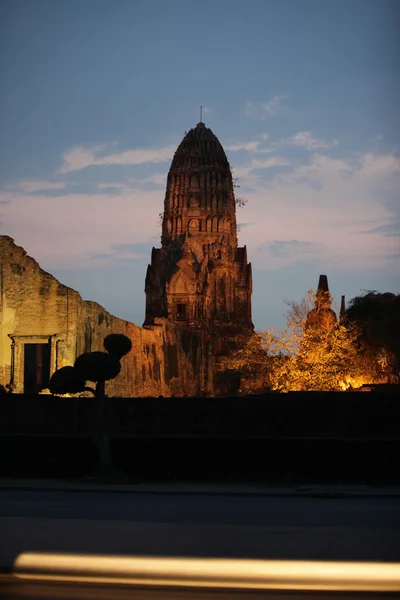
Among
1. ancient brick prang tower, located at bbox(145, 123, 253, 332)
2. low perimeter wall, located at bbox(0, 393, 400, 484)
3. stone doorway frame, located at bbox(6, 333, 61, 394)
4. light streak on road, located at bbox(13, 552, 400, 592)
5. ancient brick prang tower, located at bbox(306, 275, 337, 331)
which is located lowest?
light streak on road, located at bbox(13, 552, 400, 592)

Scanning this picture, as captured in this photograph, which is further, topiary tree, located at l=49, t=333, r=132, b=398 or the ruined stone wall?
the ruined stone wall

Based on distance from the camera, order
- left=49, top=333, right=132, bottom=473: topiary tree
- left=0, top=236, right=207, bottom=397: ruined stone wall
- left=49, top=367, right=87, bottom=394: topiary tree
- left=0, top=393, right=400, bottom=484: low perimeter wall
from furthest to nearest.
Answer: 1. left=0, top=236, right=207, bottom=397: ruined stone wall
2. left=49, top=367, right=87, bottom=394: topiary tree
3. left=49, top=333, right=132, bottom=473: topiary tree
4. left=0, top=393, right=400, bottom=484: low perimeter wall

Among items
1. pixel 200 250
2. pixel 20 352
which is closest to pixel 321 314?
pixel 20 352

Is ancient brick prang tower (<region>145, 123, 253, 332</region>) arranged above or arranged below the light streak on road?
above

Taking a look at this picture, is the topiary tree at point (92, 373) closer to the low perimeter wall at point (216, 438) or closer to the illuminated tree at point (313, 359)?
the low perimeter wall at point (216, 438)

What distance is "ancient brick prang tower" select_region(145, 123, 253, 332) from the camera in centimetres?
9538

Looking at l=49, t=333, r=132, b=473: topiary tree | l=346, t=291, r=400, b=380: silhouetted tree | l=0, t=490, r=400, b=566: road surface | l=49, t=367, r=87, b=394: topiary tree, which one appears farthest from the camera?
l=346, t=291, r=400, b=380: silhouetted tree

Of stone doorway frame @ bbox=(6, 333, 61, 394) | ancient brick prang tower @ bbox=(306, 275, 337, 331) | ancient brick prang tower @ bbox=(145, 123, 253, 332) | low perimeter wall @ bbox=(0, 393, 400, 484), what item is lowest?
low perimeter wall @ bbox=(0, 393, 400, 484)

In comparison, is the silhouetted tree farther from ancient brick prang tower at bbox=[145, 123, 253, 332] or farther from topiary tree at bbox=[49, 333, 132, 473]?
ancient brick prang tower at bbox=[145, 123, 253, 332]

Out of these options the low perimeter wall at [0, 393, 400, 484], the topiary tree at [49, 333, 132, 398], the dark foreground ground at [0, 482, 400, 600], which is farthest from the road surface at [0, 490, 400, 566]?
the topiary tree at [49, 333, 132, 398]

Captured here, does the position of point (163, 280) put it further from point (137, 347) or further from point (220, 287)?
point (137, 347)

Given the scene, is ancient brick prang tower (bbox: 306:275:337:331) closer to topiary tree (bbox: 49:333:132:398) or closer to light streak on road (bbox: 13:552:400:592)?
topiary tree (bbox: 49:333:132:398)

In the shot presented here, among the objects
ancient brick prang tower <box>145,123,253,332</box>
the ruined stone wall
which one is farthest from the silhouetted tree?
ancient brick prang tower <box>145,123,253,332</box>

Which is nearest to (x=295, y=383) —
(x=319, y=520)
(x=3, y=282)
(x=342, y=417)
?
(x=3, y=282)
